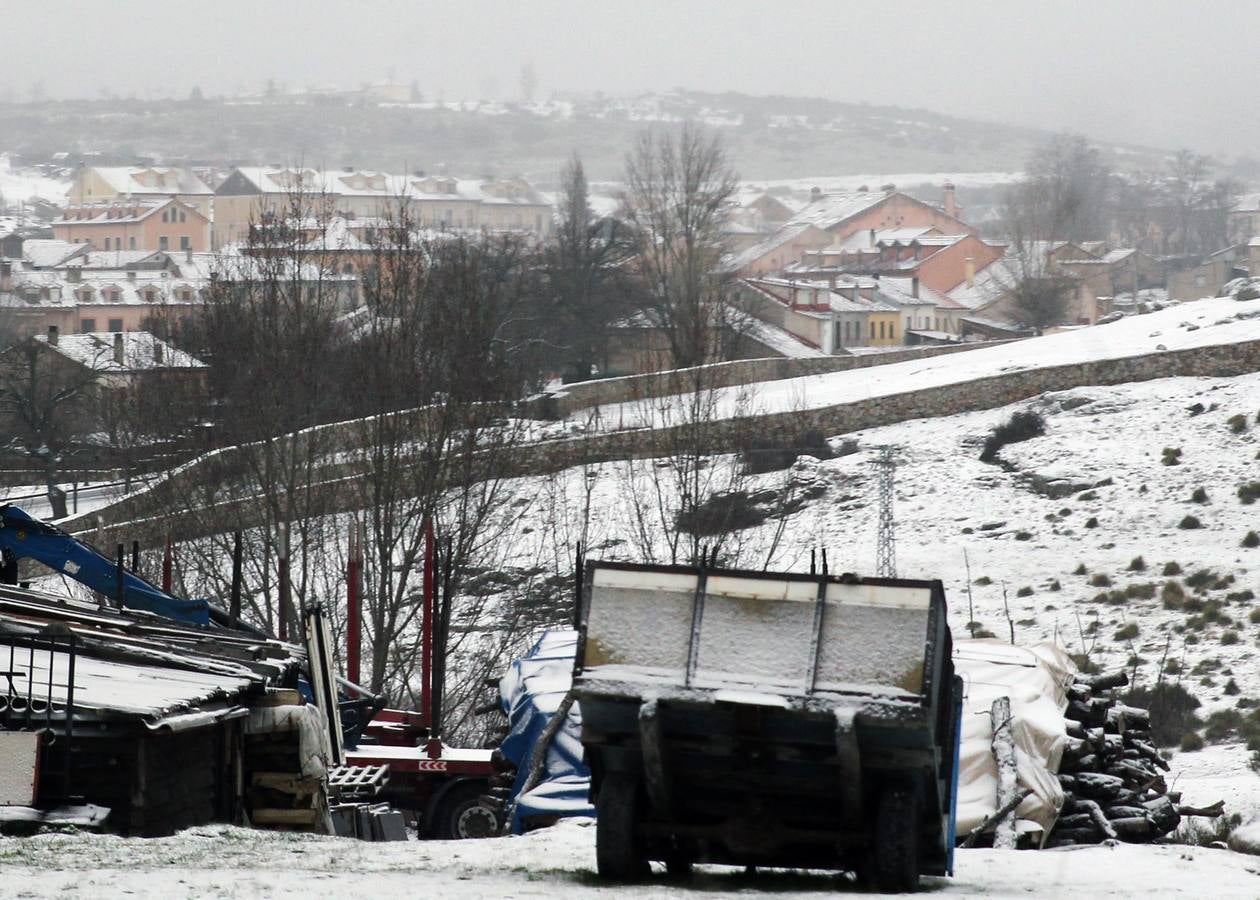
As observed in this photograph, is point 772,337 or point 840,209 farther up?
point 840,209

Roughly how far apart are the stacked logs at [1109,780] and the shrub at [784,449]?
77.9 feet

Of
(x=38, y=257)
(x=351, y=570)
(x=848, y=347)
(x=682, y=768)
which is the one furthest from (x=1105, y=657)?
(x=38, y=257)

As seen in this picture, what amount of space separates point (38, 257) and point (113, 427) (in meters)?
94.2

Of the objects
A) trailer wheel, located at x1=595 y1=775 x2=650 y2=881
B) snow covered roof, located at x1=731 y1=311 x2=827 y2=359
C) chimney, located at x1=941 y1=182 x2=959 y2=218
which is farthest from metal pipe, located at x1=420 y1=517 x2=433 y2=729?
chimney, located at x1=941 y1=182 x2=959 y2=218

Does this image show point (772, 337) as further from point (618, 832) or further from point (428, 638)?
point (618, 832)

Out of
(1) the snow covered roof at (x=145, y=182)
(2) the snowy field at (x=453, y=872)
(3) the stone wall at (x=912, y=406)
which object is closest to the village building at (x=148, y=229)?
(1) the snow covered roof at (x=145, y=182)

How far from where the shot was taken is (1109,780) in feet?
47.2

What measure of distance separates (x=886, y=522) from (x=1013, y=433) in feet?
23.7

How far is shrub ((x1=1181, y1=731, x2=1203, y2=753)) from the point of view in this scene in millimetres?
22047

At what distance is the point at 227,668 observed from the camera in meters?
12.9

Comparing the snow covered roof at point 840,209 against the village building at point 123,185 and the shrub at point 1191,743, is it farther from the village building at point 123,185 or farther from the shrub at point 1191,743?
the shrub at point 1191,743

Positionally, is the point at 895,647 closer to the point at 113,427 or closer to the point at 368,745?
the point at 368,745

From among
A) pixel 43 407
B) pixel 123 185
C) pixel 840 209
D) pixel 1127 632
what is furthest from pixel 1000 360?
pixel 123 185

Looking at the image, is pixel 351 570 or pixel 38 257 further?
pixel 38 257
